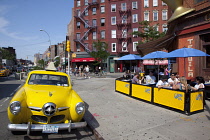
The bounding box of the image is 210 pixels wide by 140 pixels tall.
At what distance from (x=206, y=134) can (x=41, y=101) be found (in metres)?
4.19

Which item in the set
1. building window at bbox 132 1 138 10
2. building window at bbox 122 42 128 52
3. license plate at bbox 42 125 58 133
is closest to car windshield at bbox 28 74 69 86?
license plate at bbox 42 125 58 133

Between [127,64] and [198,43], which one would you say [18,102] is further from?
[127,64]

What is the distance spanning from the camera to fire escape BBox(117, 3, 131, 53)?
129ft

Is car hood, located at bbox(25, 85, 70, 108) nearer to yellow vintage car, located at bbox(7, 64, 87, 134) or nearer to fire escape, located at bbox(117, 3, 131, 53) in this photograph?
yellow vintage car, located at bbox(7, 64, 87, 134)

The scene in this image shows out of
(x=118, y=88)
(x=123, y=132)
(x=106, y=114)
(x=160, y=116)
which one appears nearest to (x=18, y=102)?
(x=123, y=132)

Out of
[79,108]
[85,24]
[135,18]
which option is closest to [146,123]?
[79,108]

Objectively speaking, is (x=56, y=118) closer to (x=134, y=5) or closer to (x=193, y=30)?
(x=193, y=30)

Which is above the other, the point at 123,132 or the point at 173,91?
the point at 173,91

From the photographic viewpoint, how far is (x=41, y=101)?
4043 millimetres

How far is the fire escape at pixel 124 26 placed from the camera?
3947cm

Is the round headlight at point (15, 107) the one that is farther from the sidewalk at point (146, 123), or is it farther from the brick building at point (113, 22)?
the brick building at point (113, 22)

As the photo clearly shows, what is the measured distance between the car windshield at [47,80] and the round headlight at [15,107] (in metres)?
1.71

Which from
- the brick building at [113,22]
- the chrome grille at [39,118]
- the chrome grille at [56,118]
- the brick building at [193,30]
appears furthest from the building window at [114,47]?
the chrome grille at [39,118]

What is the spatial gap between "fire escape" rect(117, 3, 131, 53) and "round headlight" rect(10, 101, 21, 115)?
36.7m
